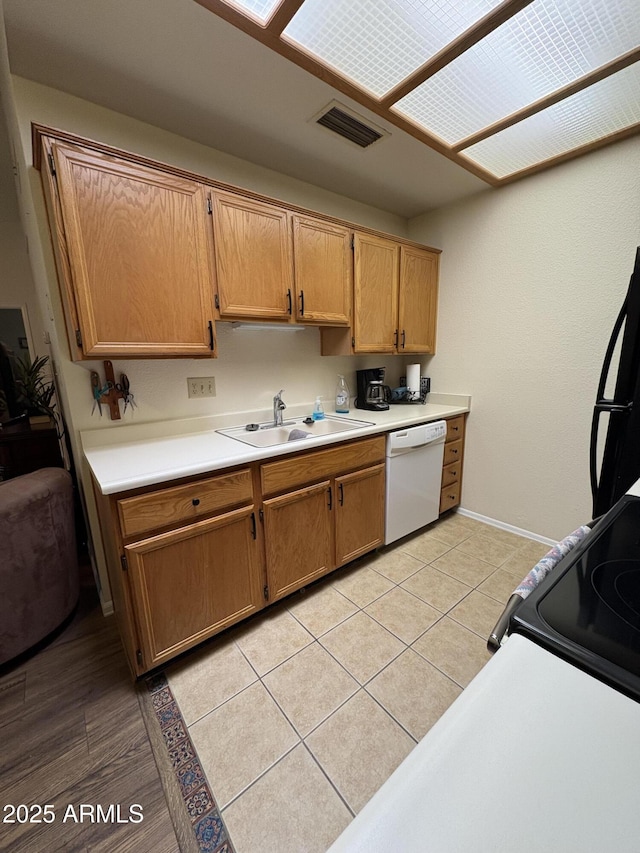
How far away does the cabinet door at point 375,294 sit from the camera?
2260mm

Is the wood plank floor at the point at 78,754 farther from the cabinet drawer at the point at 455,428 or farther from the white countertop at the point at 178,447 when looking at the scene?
the cabinet drawer at the point at 455,428

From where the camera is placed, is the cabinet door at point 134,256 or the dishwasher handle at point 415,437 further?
the dishwasher handle at point 415,437

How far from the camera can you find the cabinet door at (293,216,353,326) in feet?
6.43

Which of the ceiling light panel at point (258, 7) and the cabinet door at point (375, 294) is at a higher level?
the ceiling light panel at point (258, 7)

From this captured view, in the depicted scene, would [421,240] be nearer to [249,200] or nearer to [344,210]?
[344,210]

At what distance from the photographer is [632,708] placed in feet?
1.35

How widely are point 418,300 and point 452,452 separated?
4.02 ft

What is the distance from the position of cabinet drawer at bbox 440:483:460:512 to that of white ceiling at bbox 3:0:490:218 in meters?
2.19

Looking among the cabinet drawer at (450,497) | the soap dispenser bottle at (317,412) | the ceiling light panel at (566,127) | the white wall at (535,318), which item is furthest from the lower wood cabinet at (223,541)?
the ceiling light panel at (566,127)

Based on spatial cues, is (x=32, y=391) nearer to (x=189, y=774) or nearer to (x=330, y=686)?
(x=189, y=774)

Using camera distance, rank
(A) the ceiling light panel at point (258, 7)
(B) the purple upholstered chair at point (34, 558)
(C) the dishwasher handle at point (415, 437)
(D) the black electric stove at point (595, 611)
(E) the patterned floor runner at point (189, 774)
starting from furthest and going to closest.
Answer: (C) the dishwasher handle at point (415, 437), (B) the purple upholstered chair at point (34, 558), (A) the ceiling light panel at point (258, 7), (E) the patterned floor runner at point (189, 774), (D) the black electric stove at point (595, 611)

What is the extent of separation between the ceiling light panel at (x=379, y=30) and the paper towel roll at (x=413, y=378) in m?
1.80

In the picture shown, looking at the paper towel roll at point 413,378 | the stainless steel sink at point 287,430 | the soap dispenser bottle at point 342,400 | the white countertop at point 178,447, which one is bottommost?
the stainless steel sink at point 287,430

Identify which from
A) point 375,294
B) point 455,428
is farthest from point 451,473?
point 375,294
